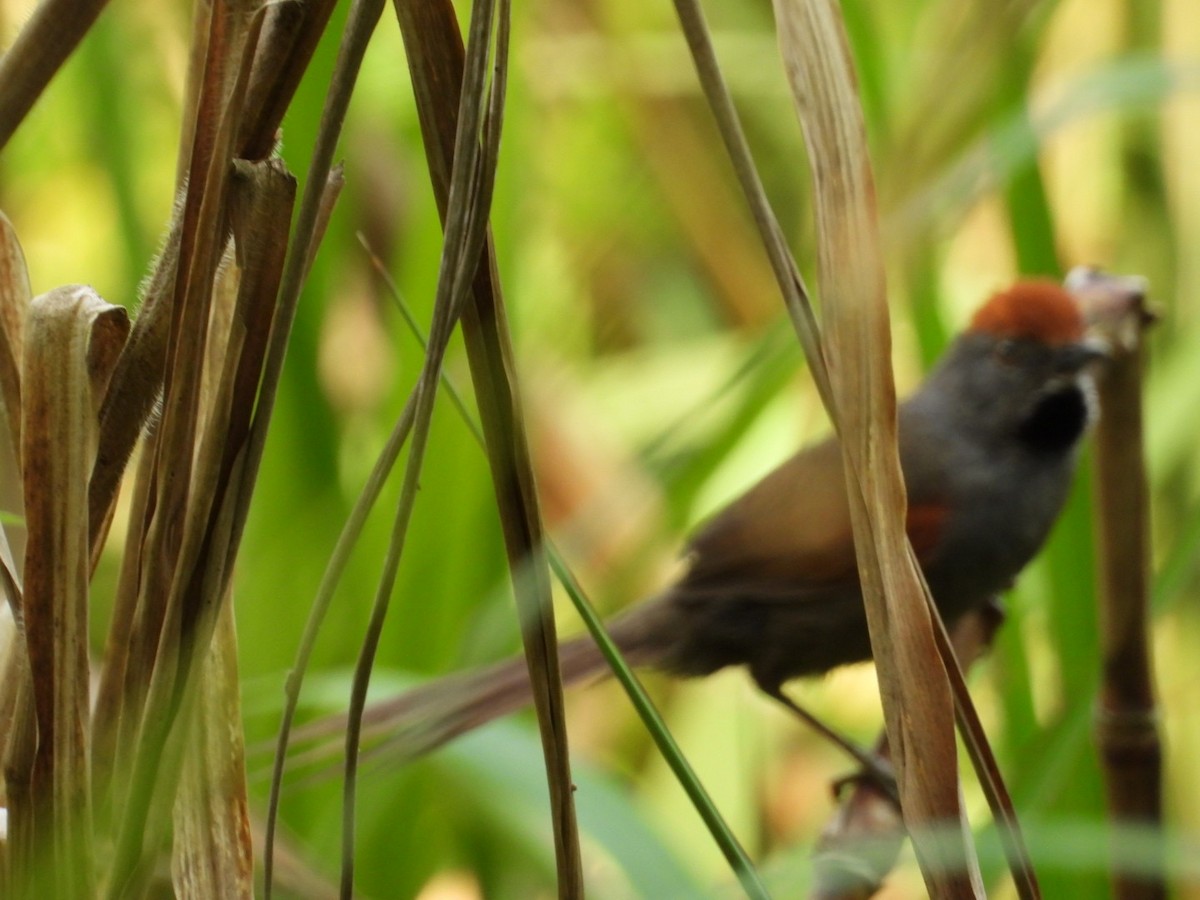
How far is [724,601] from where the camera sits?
257 centimetres

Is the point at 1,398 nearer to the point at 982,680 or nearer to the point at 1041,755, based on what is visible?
the point at 1041,755

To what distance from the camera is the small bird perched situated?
97.0 inches

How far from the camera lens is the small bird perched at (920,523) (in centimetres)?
246

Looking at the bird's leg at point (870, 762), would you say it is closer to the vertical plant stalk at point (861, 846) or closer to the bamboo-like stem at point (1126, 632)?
the vertical plant stalk at point (861, 846)

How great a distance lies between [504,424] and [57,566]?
0.30 meters

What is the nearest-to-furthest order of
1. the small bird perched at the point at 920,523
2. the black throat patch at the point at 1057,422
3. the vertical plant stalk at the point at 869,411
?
the vertical plant stalk at the point at 869,411 → the small bird perched at the point at 920,523 → the black throat patch at the point at 1057,422

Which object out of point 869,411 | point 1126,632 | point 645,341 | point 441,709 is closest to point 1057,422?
point 1126,632

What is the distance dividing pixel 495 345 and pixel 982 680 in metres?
2.56

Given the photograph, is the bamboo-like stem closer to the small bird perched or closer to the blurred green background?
the blurred green background

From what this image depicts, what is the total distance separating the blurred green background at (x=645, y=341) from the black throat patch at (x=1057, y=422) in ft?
0.54

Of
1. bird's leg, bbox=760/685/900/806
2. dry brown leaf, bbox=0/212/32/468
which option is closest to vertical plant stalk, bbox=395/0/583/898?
dry brown leaf, bbox=0/212/32/468

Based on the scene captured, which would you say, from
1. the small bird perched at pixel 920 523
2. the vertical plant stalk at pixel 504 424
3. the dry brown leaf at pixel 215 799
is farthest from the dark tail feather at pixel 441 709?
the vertical plant stalk at pixel 504 424

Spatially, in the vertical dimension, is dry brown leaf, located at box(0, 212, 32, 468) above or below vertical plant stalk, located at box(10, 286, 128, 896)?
above

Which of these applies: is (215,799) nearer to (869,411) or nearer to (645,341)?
(869,411)
